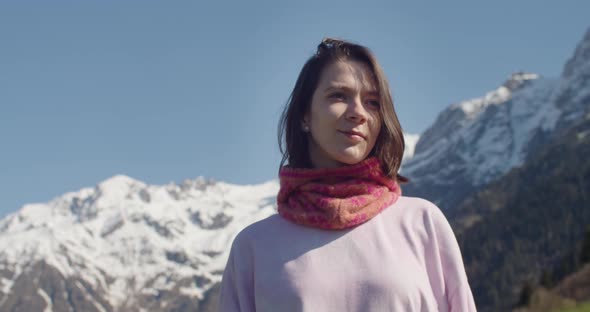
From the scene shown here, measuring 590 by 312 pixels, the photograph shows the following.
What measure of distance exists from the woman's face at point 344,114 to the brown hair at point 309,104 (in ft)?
0.15

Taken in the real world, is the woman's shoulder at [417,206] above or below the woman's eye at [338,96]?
below

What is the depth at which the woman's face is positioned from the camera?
196 inches

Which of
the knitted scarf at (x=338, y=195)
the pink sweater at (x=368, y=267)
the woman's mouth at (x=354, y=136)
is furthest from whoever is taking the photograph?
the woman's mouth at (x=354, y=136)

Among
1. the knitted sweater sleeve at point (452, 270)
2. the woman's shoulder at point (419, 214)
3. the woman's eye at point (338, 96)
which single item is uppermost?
the woman's eye at point (338, 96)

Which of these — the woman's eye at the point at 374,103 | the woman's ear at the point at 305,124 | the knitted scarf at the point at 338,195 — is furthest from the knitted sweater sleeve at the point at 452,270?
the woman's ear at the point at 305,124

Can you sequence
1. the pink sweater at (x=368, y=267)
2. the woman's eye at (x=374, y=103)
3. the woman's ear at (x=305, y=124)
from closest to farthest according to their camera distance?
the pink sweater at (x=368, y=267) < the woman's eye at (x=374, y=103) < the woman's ear at (x=305, y=124)

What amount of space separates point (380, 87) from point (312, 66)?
0.47m

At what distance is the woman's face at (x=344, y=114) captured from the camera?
196 inches

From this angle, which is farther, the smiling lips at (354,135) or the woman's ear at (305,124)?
the woman's ear at (305,124)

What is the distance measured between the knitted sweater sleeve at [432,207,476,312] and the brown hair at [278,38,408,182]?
1.37 ft

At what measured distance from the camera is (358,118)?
4.99 meters

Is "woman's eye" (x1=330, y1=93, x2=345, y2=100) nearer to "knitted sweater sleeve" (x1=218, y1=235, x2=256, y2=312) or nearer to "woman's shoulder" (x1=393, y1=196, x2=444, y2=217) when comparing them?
"woman's shoulder" (x1=393, y1=196, x2=444, y2=217)

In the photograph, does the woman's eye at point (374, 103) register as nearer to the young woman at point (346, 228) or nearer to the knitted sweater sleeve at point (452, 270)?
the young woman at point (346, 228)

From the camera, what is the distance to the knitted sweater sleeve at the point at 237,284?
16.4 feet
